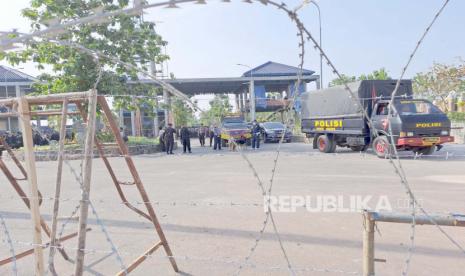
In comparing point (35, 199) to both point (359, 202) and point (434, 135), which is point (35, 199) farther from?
point (434, 135)

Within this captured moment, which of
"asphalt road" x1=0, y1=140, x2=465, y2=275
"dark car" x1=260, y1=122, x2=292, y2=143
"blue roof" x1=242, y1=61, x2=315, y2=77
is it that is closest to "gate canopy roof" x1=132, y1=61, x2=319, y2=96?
"blue roof" x1=242, y1=61, x2=315, y2=77

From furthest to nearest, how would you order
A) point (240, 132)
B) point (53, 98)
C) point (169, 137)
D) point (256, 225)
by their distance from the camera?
point (240, 132) < point (169, 137) < point (256, 225) < point (53, 98)

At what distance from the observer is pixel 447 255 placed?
356cm

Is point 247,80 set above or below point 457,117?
above

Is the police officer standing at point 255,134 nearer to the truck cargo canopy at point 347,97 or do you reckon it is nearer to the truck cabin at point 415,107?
the truck cargo canopy at point 347,97

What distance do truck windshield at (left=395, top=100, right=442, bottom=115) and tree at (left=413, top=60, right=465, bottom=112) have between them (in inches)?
450

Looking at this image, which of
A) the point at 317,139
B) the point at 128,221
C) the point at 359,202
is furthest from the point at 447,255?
the point at 317,139

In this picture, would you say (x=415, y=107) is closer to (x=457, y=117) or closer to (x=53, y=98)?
(x=457, y=117)

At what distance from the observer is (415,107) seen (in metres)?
10.8

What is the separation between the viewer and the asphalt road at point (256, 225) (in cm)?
350

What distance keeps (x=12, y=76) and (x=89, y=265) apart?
3636cm

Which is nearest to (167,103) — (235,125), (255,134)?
(255,134)

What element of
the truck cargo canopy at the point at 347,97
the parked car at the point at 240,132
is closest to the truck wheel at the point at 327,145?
the truck cargo canopy at the point at 347,97

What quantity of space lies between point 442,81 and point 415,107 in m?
15.7
